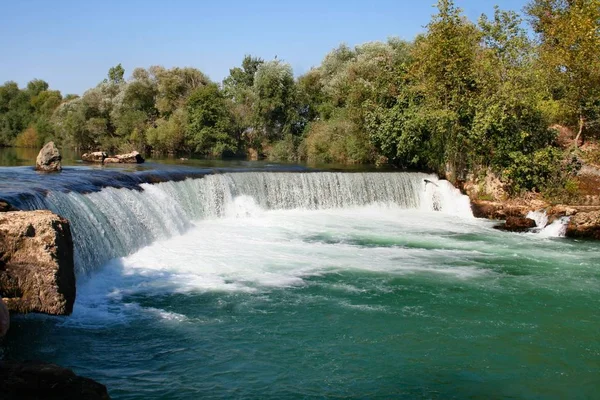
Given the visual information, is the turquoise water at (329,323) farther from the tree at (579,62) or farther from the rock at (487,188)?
the tree at (579,62)

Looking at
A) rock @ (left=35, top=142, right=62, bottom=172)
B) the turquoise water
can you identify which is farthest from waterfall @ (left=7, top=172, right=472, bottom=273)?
rock @ (left=35, top=142, right=62, bottom=172)

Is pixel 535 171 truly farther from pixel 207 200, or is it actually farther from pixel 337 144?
pixel 337 144

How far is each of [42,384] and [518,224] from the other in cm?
1695

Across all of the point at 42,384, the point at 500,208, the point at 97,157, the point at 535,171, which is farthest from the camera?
the point at 97,157

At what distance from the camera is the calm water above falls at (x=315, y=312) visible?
7340 mm

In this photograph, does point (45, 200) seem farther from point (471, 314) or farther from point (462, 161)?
point (462, 161)

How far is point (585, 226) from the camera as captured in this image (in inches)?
707

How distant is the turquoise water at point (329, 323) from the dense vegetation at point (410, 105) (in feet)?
26.1

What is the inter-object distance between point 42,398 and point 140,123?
41.3 metres

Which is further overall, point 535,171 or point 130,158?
point 130,158

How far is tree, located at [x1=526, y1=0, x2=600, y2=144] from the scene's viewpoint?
21.6m

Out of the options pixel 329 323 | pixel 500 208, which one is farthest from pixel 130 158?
pixel 329 323

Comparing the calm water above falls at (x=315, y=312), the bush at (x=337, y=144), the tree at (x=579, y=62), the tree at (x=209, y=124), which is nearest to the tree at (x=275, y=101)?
the tree at (x=209, y=124)

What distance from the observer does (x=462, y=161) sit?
23.6 m
